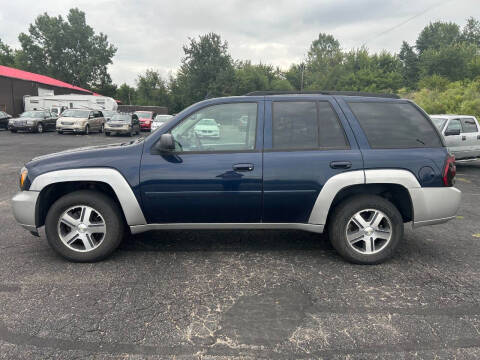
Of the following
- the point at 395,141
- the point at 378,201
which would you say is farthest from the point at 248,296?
the point at 395,141

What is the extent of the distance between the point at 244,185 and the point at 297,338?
157 centimetres

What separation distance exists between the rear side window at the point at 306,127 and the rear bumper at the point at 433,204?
0.93 metres

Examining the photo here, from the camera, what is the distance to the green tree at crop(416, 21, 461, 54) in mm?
86188

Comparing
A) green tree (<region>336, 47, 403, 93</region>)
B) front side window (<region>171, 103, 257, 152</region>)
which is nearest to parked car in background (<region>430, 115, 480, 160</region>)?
front side window (<region>171, 103, 257, 152</region>)

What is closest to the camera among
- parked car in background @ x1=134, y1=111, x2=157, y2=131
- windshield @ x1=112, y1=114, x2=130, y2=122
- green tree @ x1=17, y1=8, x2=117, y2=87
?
windshield @ x1=112, y1=114, x2=130, y2=122

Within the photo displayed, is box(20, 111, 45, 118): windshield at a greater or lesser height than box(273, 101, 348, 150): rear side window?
greater

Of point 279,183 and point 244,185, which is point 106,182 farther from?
point 279,183

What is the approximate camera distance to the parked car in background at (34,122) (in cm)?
2398

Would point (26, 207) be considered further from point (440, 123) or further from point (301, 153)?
point (440, 123)

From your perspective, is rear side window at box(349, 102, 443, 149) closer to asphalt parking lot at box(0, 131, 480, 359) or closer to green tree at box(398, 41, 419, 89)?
asphalt parking lot at box(0, 131, 480, 359)

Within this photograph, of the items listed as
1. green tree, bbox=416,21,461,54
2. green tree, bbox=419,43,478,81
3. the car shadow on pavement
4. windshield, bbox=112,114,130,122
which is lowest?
the car shadow on pavement

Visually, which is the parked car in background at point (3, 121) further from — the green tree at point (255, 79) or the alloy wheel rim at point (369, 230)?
the green tree at point (255, 79)

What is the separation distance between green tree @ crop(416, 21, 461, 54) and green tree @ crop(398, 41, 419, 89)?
5.02 metres

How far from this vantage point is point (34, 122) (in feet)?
79.6
